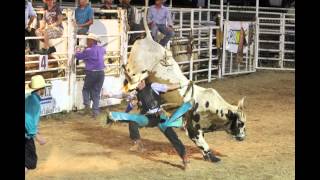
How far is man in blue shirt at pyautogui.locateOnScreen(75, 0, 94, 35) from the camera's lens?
11641mm

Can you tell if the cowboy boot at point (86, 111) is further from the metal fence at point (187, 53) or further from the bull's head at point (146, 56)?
the bull's head at point (146, 56)

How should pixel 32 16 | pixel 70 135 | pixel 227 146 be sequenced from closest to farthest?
pixel 227 146
pixel 70 135
pixel 32 16

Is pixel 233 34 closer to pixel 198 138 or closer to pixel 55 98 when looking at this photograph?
pixel 55 98

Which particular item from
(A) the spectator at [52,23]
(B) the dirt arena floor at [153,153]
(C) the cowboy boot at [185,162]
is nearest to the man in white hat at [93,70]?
(B) the dirt arena floor at [153,153]

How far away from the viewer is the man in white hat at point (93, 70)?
1058 cm

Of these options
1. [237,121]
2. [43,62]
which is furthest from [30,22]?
[237,121]

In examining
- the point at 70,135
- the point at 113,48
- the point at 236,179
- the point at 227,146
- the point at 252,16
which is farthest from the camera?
the point at 252,16

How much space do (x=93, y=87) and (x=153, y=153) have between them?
306cm

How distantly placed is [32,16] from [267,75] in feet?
29.6

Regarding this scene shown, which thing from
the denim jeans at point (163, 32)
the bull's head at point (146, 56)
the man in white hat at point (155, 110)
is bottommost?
the man in white hat at point (155, 110)

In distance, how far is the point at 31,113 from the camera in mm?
6082

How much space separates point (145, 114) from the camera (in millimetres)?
7602
